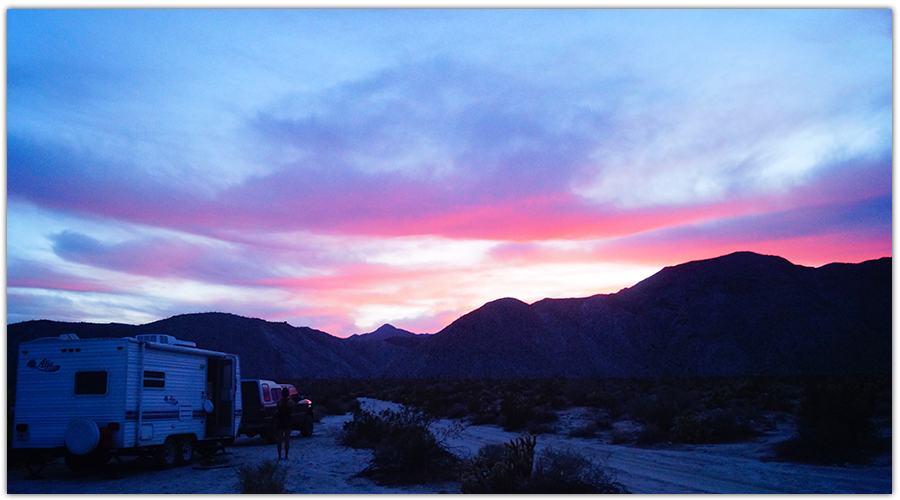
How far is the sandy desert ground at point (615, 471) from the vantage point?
11.2 meters

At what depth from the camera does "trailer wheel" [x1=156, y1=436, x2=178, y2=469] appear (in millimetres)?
13578

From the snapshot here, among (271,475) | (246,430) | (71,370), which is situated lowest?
(246,430)

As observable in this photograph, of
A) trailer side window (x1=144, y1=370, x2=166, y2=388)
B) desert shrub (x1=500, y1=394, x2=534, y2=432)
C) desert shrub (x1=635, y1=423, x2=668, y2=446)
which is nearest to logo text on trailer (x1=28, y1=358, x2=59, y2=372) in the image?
trailer side window (x1=144, y1=370, x2=166, y2=388)

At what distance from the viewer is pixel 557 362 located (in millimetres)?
84875

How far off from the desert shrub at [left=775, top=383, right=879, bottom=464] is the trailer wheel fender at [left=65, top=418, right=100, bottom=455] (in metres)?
14.6

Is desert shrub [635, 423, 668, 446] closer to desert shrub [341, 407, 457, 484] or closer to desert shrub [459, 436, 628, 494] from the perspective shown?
desert shrub [341, 407, 457, 484]

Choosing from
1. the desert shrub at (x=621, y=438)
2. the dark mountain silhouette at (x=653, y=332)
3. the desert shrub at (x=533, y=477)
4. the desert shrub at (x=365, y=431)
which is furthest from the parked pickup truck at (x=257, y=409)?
the dark mountain silhouette at (x=653, y=332)

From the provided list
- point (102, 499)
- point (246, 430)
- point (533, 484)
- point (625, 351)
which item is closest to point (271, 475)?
point (102, 499)

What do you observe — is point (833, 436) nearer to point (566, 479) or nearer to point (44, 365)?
point (566, 479)

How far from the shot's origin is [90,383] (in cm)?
1259

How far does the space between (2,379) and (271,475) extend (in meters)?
4.66

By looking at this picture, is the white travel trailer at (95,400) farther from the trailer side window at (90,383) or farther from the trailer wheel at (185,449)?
the trailer wheel at (185,449)

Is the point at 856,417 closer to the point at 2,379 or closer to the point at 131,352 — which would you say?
the point at 131,352

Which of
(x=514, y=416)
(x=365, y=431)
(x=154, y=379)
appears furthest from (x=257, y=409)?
(x=514, y=416)
